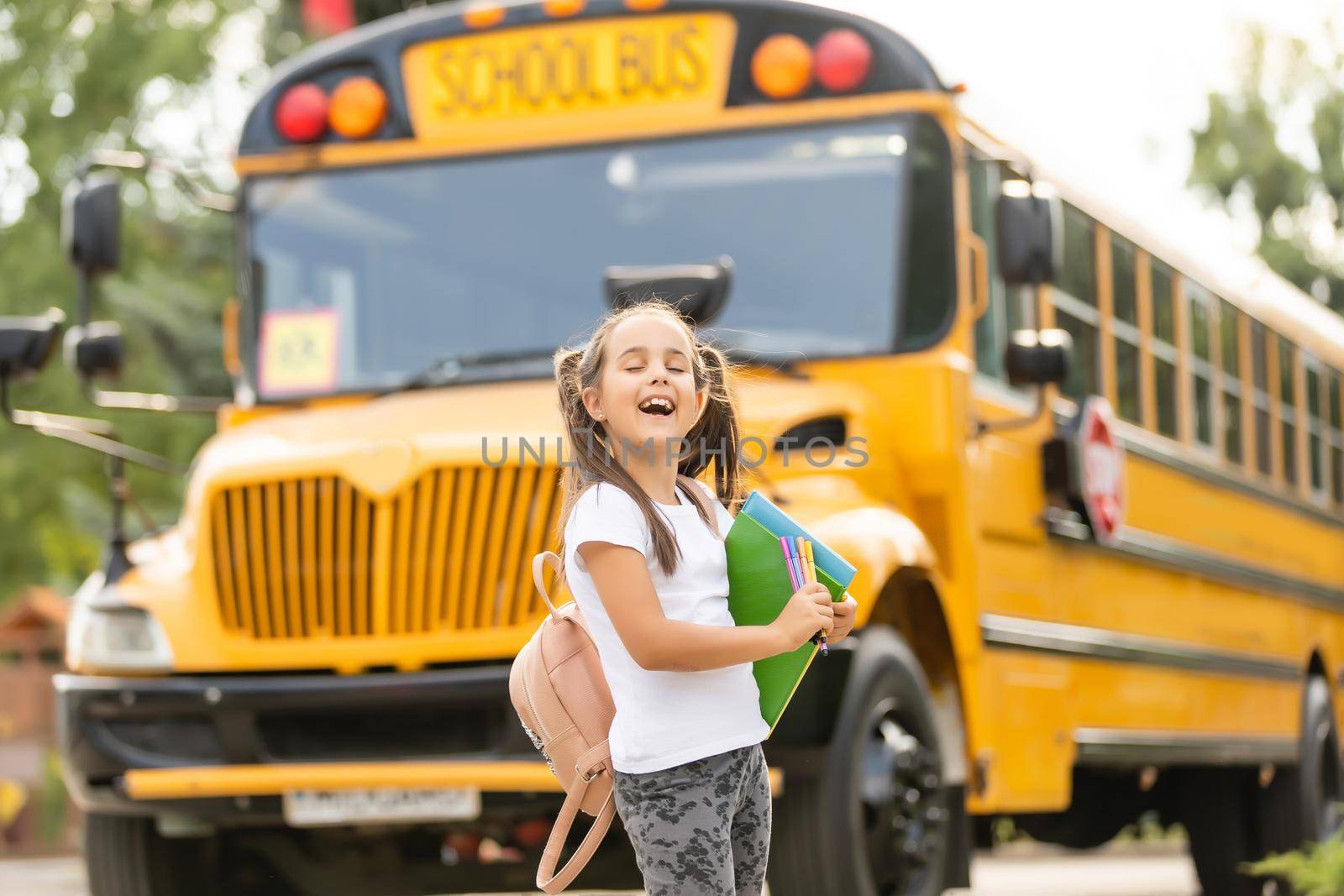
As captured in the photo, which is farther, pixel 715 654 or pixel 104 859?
pixel 104 859

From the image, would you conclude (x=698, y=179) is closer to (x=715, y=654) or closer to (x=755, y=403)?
(x=755, y=403)

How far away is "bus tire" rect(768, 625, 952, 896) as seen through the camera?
509 centimetres

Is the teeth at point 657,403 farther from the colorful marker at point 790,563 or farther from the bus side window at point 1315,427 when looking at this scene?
the bus side window at point 1315,427

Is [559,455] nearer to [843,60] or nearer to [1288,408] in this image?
[843,60]

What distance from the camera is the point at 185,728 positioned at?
17.8ft

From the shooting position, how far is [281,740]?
5359mm

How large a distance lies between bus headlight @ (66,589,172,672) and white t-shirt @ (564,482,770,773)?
2.63 meters

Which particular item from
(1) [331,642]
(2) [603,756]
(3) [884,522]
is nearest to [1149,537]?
(3) [884,522]

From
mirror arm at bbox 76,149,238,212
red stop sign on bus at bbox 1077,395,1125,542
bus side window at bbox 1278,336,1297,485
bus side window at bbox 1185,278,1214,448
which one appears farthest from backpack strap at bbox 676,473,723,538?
bus side window at bbox 1278,336,1297,485

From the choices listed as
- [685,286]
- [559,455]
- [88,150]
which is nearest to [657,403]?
[559,455]

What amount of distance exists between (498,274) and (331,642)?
117 cm

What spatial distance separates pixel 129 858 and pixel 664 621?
3.23 metres

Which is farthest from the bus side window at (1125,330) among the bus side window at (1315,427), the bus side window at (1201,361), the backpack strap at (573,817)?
the backpack strap at (573,817)

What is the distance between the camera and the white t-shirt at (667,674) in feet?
9.60
